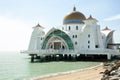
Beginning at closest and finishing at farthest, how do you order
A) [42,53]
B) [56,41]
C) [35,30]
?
1. [42,53]
2. [56,41]
3. [35,30]

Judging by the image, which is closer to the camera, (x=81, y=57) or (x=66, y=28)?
(x=81, y=57)

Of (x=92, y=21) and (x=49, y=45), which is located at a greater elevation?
(x=92, y=21)

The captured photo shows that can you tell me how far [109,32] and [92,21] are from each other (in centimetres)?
800

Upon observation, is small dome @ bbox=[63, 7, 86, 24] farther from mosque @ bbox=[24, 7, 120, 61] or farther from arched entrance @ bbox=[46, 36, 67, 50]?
arched entrance @ bbox=[46, 36, 67, 50]

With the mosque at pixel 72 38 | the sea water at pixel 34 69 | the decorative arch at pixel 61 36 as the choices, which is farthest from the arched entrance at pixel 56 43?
the sea water at pixel 34 69

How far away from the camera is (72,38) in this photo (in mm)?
47188

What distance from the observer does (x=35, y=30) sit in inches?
2116

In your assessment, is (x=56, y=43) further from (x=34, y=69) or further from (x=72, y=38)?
(x=34, y=69)

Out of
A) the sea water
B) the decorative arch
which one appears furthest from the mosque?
the sea water

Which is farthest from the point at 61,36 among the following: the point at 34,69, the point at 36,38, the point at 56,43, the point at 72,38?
the point at 34,69

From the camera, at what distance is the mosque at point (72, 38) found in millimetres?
42688

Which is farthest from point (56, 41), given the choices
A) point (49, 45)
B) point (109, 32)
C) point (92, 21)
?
point (109, 32)

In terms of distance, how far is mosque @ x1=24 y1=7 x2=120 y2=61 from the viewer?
42688mm

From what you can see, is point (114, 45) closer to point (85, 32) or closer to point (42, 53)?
point (85, 32)
